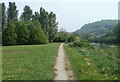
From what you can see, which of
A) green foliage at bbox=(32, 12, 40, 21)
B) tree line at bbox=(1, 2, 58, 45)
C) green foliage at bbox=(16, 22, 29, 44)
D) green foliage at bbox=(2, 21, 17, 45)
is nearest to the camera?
green foliage at bbox=(2, 21, 17, 45)

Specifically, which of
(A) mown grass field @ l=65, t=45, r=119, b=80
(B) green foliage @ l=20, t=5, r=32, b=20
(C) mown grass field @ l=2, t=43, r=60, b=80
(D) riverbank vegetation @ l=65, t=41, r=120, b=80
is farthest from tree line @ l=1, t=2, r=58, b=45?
(A) mown grass field @ l=65, t=45, r=119, b=80

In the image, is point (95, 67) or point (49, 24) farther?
point (49, 24)

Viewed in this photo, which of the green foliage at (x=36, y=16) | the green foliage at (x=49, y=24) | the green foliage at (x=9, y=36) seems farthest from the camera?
the green foliage at (x=36, y=16)

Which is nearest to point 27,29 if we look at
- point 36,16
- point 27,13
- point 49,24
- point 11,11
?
point 49,24

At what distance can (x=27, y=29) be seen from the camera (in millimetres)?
53969

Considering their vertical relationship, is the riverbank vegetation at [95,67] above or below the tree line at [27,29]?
below

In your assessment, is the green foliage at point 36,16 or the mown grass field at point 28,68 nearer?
the mown grass field at point 28,68

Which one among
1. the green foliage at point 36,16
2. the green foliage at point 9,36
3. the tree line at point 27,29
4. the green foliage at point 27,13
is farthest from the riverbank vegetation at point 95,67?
the green foliage at point 27,13

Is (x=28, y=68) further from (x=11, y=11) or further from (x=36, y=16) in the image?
(x=36, y=16)

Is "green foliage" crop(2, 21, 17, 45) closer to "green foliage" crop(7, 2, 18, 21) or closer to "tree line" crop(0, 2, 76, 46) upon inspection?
"tree line" crop(0, 2, 76, 46)

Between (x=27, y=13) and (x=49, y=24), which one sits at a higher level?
(x=27, y=13)

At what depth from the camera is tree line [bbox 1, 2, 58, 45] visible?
51.1 meters

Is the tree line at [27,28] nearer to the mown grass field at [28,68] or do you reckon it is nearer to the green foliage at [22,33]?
the green foliage at [22,33]

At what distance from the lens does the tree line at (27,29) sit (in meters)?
51.1
